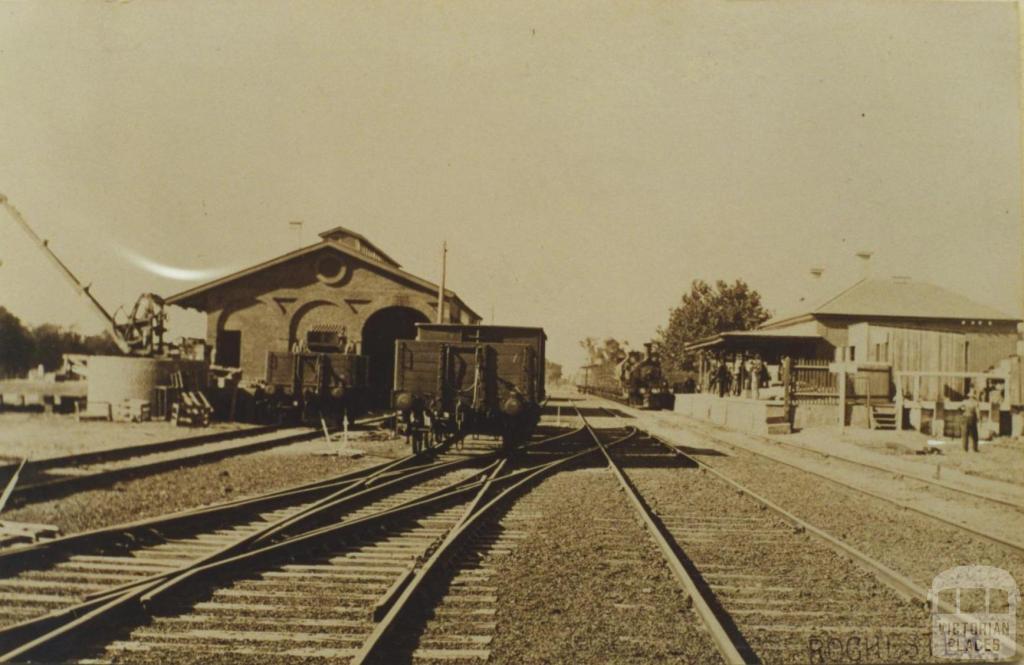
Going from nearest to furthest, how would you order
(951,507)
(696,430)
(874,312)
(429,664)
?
(429,664) < (951,507) < (696,430) < (874,312)

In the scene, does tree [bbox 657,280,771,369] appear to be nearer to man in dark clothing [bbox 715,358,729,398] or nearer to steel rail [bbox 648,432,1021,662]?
man in dark clothing [bbox 715,358,729,398]

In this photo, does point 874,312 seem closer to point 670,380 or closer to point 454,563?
point 670,380

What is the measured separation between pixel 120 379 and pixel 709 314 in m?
39.5

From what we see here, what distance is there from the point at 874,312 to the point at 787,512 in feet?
84.9

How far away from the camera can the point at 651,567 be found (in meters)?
5.50

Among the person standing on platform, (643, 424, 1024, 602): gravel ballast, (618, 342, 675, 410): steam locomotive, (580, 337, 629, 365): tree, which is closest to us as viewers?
(643, 424, 1024, 602): gravel ballast

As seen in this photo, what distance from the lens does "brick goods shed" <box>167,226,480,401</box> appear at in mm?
26547

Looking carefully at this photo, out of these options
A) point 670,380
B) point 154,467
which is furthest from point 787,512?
point 670,380

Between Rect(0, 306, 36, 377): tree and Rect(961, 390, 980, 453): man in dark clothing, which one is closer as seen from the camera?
Rect(961, 390, 980, 453): man in dark clothing

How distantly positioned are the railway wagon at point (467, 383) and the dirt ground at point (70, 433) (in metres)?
4.92

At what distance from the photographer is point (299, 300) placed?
88.0 ft

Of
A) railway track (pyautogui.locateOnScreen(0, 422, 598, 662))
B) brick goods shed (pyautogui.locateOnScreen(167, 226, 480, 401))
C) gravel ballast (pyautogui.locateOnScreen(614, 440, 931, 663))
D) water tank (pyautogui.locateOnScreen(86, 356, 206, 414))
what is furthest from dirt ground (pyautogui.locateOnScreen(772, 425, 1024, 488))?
water tank (pyautogui.locateOnScreen(86, 356, 206, 414))

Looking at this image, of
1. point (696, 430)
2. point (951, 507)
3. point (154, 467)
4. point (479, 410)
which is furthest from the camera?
point (696, 430)

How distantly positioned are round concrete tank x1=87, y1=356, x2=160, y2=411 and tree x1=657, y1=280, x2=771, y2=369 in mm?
37317
